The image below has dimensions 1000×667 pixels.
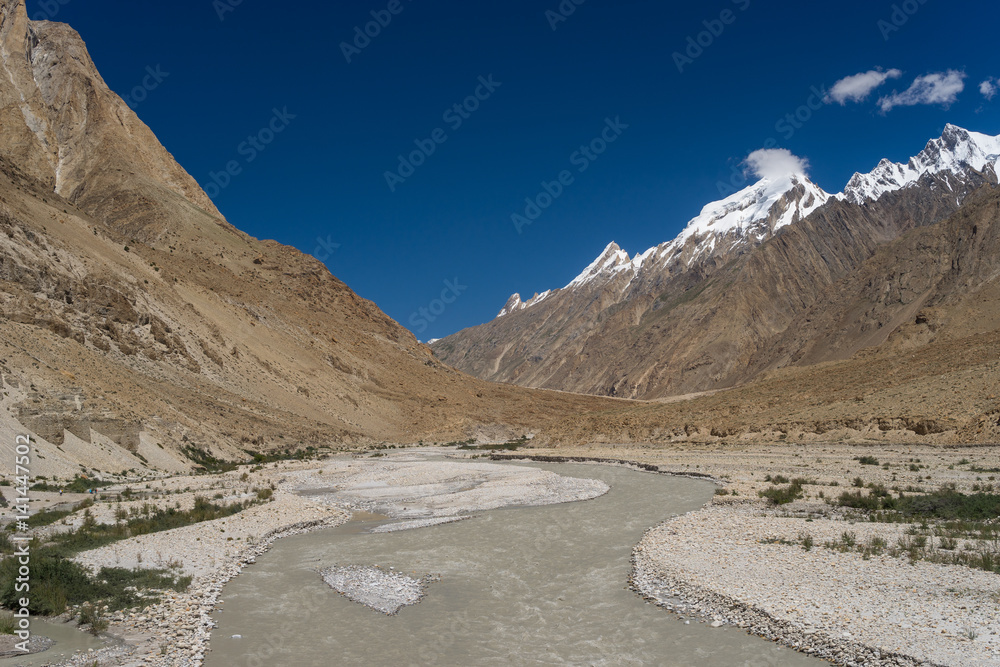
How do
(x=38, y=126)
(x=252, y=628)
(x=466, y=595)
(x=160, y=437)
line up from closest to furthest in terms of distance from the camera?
(x=252, y=628), (x=466, y=595), (x=160, y=437), (x=38, y=126)

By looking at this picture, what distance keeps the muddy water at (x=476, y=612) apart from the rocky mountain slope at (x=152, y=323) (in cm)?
1486

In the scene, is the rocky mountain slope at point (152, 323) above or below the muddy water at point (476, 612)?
above

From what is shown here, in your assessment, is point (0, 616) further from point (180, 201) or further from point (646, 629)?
point (180, 201)

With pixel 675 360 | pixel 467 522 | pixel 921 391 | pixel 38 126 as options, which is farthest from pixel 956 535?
pixel 675 360

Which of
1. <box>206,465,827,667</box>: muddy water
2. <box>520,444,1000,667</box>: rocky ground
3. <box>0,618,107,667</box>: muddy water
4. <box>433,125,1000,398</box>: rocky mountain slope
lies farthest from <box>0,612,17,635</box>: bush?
<box>433,125,1000,398</box>: rocky mountain slope

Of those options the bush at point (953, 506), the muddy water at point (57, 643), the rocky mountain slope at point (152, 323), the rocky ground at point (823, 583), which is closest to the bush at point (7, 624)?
the muddy water at point (57, 643)

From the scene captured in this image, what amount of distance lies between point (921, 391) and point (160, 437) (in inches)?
1625

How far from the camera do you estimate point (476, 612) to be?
1230 centimetres

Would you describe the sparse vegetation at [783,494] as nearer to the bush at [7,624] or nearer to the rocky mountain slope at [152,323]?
the bush at [7,624]

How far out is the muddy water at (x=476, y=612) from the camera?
10.1 metres

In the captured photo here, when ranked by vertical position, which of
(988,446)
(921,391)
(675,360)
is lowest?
(988,446)

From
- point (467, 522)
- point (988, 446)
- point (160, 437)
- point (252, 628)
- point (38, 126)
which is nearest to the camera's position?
point (252, 628)

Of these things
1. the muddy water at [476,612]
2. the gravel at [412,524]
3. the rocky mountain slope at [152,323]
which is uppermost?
the rocky mountain slope at [152,323]

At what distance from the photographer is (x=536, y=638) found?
10883 mm
